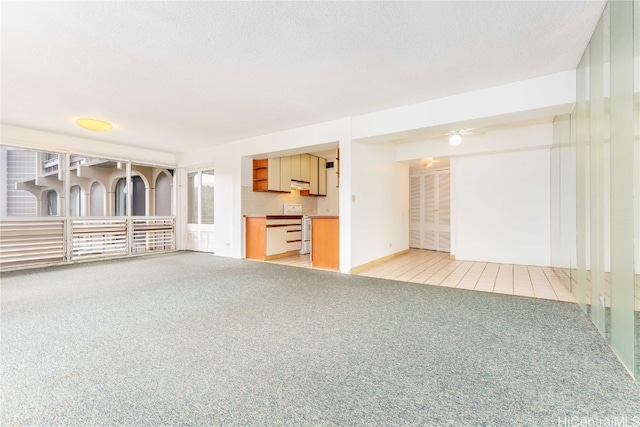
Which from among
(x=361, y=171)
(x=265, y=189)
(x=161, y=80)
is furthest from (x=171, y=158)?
(x=361, y=171)

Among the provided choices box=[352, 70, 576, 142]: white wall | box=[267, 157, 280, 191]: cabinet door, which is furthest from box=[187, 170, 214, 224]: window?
box=[352, 70, 576, 142]: white wall

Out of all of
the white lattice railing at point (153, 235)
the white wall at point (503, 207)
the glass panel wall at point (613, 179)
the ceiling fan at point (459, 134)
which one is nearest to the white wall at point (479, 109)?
the glass panel wall at point (613, 179)

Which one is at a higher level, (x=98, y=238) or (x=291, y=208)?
(x=291, y=208)

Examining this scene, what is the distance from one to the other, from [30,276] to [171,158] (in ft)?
13.3

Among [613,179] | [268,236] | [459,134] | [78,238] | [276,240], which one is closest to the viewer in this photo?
[613,179]

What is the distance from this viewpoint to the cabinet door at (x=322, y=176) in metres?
8.55

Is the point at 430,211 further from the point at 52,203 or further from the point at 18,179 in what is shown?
the point at 18,179

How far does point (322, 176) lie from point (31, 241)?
6.62m

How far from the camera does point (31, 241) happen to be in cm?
538

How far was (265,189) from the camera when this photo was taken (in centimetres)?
679

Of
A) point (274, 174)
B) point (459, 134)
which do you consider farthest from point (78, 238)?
point (459, 134)

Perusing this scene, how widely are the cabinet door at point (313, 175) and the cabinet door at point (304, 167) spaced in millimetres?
137

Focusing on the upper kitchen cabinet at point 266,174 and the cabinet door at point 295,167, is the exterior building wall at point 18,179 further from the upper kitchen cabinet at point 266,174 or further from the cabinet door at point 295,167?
the cabinet door at point 295,167

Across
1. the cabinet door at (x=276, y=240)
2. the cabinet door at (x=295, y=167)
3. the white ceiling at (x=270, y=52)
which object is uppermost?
the white ceiling at (x=270, y=52)
